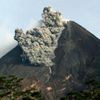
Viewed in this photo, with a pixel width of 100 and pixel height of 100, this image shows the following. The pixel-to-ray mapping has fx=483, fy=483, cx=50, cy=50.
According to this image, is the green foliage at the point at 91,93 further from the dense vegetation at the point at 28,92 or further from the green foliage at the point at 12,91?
the green foliage at the point at 12,91

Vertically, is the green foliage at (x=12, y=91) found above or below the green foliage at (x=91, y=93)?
above

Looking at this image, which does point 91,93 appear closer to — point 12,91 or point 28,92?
point 28,92

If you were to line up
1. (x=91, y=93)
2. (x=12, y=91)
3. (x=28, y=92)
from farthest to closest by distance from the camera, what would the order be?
(x=12, y=91) < (x=28, y=92) < (x=91, y=93)

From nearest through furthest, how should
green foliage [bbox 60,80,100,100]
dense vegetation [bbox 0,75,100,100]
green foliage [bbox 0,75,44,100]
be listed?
green foliage [bbox 0,75,44,100] → dense vegetation [bbox 0,75,100,100] → green foliage [bbox 60,80,100,100]

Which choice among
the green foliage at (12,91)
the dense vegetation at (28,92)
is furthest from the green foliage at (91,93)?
the green foliage at (12,91)

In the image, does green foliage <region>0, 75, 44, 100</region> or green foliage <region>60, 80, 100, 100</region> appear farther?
green foliage <region>60, 80, 100, 100</region>

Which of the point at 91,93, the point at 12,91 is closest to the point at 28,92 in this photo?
the point at 12,91

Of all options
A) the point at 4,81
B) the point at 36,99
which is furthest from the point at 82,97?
the point at 4,81

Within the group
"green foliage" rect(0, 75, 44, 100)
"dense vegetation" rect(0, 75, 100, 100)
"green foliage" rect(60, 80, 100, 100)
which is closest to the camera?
"green foliage" rect(0, 75, 44, 100)

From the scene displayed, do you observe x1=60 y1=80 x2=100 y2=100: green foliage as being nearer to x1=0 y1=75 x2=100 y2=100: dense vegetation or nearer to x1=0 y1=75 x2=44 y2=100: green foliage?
x1=0 y1=75 x2=100 y2=100: dense vegetation

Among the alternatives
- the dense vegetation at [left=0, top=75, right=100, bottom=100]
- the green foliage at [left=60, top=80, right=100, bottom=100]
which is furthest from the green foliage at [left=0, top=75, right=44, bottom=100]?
the green foliage at [left=60, top=80, right=100, bottom=100]

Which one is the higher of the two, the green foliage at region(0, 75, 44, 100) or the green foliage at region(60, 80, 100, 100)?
the green foliage at region(0, 75, 44, 100)
